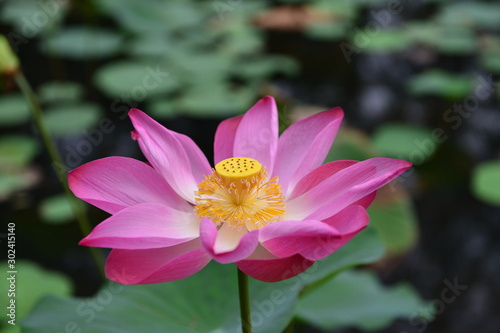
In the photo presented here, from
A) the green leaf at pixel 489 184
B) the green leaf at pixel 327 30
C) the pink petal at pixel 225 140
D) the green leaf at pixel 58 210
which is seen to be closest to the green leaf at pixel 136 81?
the green leaf at pixel 58 210

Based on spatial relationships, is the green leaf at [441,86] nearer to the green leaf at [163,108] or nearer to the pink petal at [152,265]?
the green leaf at [163,108]

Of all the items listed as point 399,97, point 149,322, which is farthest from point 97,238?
point 399,97

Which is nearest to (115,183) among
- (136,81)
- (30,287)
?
(30,287)

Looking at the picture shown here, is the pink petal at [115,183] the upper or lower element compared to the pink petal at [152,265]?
upper

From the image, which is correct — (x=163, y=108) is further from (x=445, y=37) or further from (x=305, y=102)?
(x=445, y=37)

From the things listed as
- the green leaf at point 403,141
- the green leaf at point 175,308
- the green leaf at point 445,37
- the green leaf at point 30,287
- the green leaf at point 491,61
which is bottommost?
the green leaf at point 403,141

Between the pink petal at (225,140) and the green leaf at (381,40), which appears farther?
the green leaf at (381,40)

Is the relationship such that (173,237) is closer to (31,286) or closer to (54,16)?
(31,286)
